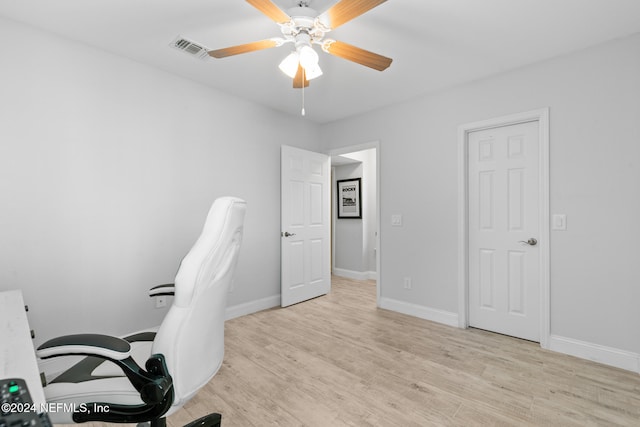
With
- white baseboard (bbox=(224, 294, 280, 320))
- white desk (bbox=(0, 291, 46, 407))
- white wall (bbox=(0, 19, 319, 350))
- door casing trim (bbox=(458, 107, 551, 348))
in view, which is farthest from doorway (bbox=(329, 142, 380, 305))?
white desk (bbox=(0, 291, 46, 407))

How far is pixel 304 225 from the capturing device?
415 centimetres

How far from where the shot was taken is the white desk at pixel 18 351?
81cm

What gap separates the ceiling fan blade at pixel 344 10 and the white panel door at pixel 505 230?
2086 millimetres

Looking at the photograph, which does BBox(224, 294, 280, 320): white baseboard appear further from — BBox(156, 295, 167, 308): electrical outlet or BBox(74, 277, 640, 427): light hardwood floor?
BBox(156, 295, 167, 308): electrical outlet

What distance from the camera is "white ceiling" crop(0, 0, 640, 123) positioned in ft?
6.64

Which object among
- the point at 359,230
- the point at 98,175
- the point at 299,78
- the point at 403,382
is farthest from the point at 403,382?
the point at 359,230

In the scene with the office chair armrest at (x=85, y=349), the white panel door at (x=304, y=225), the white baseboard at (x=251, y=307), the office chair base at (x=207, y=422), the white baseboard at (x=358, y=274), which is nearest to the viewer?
the office chair armrest at (x=85, y=349)

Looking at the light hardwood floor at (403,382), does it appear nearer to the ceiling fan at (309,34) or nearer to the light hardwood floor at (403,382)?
the light hardwood floor at (403,382)

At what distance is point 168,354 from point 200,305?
0.20m

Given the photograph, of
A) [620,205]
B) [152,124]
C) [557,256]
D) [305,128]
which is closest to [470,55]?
[620,205]

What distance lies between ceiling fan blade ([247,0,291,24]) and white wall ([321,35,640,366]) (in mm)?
2194

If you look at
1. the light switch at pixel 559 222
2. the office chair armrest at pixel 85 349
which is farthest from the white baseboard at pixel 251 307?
the light switch at pixel 559 222

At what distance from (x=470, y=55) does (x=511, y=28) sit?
0.40 metres

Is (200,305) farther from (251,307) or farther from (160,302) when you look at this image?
(251,307)
